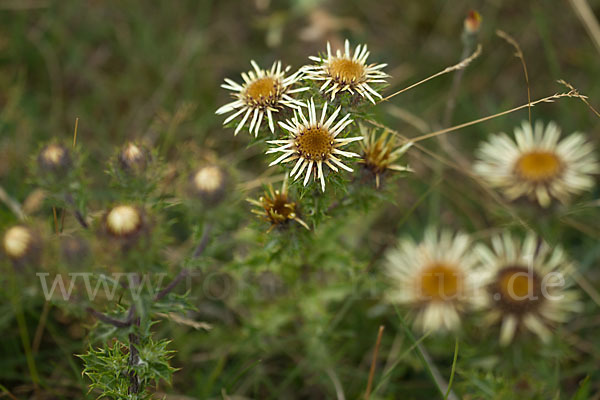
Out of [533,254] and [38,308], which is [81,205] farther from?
[533,254]

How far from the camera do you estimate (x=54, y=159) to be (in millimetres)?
2363

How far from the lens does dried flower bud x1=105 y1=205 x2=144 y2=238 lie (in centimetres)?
201

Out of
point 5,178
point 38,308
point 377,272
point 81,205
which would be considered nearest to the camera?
point 81,205

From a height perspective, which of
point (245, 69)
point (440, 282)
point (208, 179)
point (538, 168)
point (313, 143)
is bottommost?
point (440, 282)

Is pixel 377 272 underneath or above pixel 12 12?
underneath

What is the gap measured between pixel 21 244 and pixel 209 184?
0.80 metres

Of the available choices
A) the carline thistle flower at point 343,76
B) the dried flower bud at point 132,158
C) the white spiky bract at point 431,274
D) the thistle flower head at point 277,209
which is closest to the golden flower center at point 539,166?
the white spiky bract at point 431,274

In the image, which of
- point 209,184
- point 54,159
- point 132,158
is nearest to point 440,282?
point 209,184

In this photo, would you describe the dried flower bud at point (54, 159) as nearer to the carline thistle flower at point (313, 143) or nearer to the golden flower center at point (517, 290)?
the carline thistle flower at point (313, 143)

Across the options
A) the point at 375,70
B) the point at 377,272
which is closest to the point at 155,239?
the point at 375,70

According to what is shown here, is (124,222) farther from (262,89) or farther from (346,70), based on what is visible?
(346,70)

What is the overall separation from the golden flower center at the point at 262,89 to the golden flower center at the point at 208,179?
40 cm

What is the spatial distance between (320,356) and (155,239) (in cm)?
119

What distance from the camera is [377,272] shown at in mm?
3172
